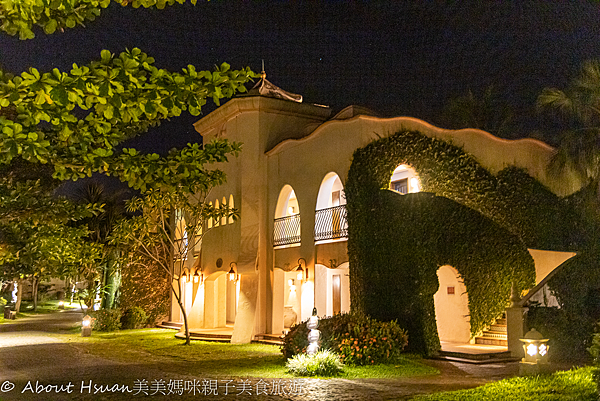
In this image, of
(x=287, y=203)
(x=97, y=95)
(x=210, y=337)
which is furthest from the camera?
(x=287, y=203)

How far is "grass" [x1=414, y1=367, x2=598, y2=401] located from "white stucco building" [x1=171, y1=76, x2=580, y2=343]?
653cm

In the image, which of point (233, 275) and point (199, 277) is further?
point (199, 277)

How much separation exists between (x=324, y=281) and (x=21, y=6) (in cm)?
1904

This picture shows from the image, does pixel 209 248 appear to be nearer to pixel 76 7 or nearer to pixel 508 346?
pixel 508 346

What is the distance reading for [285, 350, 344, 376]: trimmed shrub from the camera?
1184cm

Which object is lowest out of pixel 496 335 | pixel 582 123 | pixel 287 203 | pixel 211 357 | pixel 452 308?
pixel 211 357

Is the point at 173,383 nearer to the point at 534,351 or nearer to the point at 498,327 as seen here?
the point at 534,351

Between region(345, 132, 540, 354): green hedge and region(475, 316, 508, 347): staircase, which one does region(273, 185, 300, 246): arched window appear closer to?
region(345, 132, 540, 354): green hedge

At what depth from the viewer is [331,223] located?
58.0 ft

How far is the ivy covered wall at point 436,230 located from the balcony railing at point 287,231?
3.35 meters

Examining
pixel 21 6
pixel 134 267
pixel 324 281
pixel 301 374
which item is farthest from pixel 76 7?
pixel 134 267

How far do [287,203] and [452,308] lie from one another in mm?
7127

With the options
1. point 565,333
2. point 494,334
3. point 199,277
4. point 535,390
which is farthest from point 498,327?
point 199,277

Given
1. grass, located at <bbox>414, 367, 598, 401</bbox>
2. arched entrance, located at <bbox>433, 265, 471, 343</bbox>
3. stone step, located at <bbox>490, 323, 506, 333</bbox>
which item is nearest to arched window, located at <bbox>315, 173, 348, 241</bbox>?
arched entrance, located at <bbox>433, 265, 471, 343</bbox>
